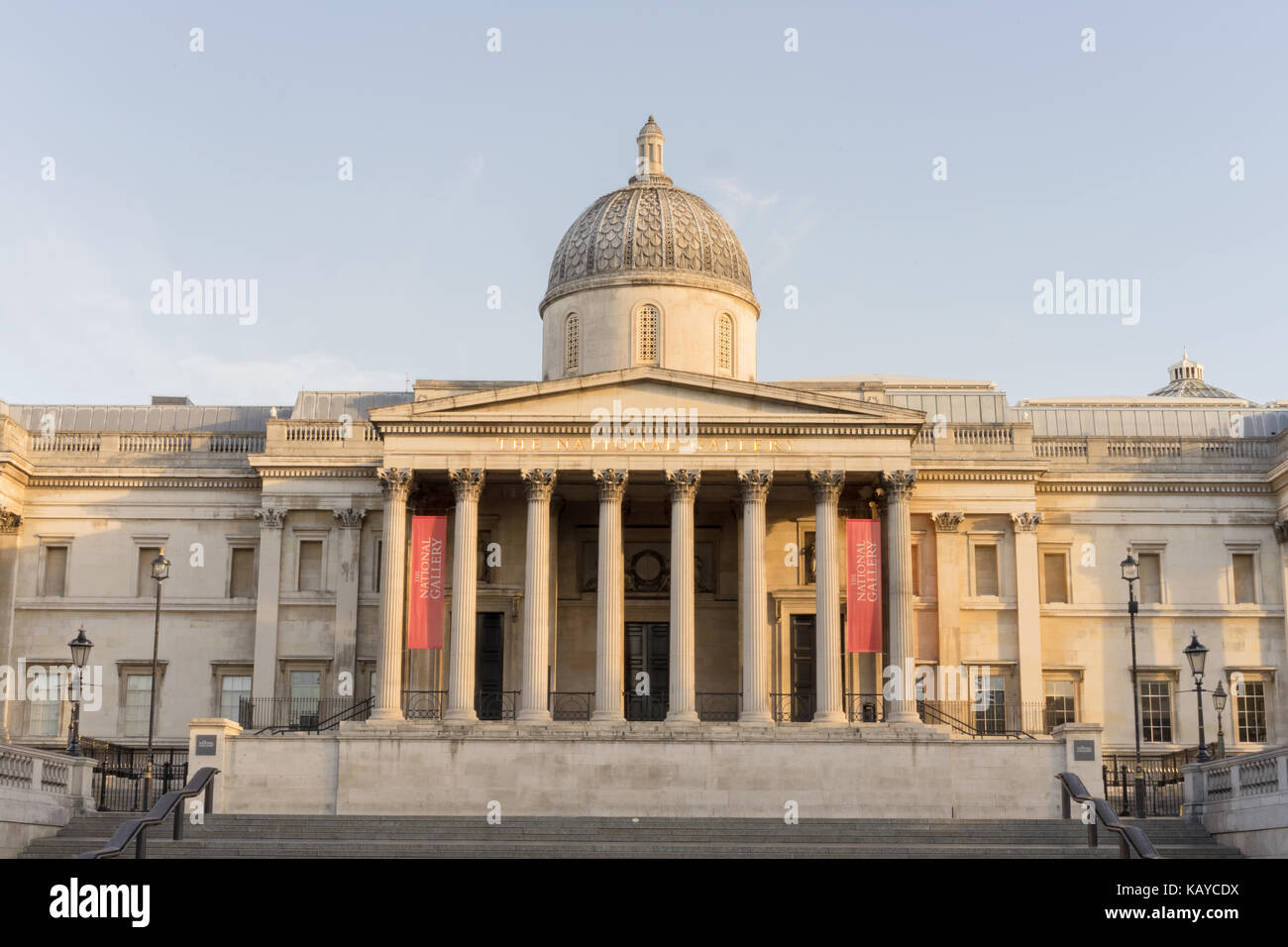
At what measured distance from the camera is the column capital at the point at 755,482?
43.1 m

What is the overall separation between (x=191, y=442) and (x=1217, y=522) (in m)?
32.4

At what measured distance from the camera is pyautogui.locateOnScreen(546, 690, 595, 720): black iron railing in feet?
151

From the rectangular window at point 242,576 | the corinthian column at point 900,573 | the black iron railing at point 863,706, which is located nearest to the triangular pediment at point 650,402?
the corinthian column at point 900,573

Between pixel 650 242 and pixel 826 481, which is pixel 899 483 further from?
pixel 650 242

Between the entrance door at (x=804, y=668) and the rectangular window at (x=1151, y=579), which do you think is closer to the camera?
the entrance door at (x=804, y=668)

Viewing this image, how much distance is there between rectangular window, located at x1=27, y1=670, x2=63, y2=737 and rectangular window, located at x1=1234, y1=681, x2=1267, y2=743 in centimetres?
3562

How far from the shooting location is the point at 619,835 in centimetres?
3472

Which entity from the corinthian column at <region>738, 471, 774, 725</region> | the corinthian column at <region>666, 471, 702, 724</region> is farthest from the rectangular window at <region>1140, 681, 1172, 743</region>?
the corinthian column at <region>666, 471, 702, 724</region>

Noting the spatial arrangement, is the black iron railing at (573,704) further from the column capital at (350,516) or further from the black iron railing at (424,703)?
the column capital at (350,516)

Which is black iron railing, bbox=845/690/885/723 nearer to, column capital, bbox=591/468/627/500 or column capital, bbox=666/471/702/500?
column capital, bbox=666/471/702/500

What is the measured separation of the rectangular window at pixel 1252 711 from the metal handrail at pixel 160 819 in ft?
98.7

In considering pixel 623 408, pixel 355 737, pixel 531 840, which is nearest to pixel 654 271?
pixel 623 408
